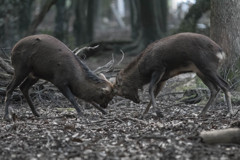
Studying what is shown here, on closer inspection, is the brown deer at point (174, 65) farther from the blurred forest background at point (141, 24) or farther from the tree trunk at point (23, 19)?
the tree trunk at point (23, 19)

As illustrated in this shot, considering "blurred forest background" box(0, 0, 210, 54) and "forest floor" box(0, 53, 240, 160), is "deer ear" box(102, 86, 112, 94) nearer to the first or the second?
"forest floor" box(0, 53, 240, 160)

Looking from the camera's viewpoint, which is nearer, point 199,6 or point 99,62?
point 199,6

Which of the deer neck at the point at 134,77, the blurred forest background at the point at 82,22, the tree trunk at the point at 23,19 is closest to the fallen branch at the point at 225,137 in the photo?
the deer neck at the point at 134,77

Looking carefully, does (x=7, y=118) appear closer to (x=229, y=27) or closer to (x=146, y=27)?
(x=229, y=27)

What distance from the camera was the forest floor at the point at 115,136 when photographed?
5652 mm

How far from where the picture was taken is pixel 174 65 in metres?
8.38

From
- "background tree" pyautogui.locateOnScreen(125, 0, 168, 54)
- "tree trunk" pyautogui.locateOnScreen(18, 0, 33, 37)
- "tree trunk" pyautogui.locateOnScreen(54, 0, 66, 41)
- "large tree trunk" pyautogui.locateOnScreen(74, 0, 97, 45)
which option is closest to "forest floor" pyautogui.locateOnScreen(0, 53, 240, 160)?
"tree trunk" pyautogui.locateOnScreen(18, 0, 33, 37)

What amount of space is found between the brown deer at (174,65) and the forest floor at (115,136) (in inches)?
19.1

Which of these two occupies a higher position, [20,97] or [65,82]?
[65,82]

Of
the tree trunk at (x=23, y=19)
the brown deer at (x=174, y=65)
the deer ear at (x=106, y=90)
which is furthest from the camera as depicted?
the tree trunk at (x=23, y=19)

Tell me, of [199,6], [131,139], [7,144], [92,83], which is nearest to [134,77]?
[92,83]

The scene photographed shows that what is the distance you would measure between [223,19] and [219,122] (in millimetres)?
4014

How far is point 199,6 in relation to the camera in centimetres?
1633

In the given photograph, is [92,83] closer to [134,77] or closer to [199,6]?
[134,77]
